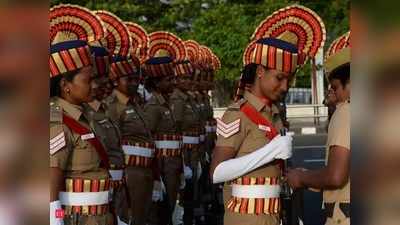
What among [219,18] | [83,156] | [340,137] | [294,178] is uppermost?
[219,18]

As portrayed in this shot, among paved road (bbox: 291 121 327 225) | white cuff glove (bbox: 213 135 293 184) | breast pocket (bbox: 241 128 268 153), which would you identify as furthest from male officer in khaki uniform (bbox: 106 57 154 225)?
white cuff glove (bbox: 213 135 293 184)

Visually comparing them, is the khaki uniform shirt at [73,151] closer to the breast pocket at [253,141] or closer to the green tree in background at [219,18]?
the breast pocket at [253,141]

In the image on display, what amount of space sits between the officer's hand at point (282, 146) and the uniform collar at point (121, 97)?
9.93 ft

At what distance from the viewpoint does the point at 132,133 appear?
6414 mm

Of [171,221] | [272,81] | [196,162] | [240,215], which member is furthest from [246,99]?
[196,162]

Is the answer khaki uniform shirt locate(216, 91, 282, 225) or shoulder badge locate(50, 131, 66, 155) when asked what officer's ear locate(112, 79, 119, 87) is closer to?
khaki uniform shirt locate(216, 91, 282, 225)

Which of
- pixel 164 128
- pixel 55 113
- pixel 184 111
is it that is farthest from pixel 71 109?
pixel 184 111

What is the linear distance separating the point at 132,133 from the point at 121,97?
34cm

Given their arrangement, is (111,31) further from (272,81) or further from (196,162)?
(272,81)

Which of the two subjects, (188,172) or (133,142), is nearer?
(133,142)

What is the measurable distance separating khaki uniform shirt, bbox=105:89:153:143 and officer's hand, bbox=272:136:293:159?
9.70ft

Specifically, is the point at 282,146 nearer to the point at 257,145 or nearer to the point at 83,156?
the point at 257,145

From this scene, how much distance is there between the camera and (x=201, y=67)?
35.1 ft

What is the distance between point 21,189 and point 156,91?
6082mm
